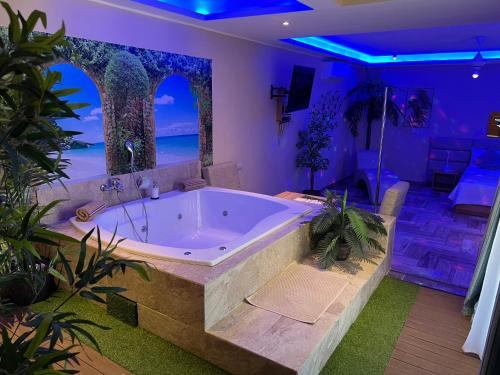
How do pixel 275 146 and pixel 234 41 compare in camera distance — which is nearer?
pixel 234 41

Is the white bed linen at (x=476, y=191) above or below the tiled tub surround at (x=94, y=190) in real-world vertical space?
below

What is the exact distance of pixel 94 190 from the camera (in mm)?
3279

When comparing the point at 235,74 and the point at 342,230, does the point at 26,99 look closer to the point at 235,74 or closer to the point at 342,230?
the point at 342,230

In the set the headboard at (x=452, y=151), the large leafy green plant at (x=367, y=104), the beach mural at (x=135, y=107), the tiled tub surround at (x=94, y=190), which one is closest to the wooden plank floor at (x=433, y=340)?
the tiled tub surround at (x=94, y=190)

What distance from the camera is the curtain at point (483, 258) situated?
2.53 metres

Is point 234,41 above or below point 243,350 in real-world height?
above

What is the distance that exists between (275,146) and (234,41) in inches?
64.5

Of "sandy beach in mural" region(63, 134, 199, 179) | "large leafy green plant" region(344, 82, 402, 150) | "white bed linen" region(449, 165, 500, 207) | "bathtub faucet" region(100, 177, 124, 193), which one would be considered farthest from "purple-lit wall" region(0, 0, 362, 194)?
"white bed linen" region(449, 165, 500, 207)

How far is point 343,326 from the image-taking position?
97.5 inches

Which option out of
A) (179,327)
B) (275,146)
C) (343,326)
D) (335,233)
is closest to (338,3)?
(335,233)

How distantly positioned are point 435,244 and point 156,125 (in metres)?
3.36

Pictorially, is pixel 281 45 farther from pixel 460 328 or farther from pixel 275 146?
pixel 460 328

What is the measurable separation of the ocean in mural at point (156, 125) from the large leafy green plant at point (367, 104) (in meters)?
4.39

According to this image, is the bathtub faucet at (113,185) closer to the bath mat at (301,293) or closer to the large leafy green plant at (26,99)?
the bath mat at (301,293)
